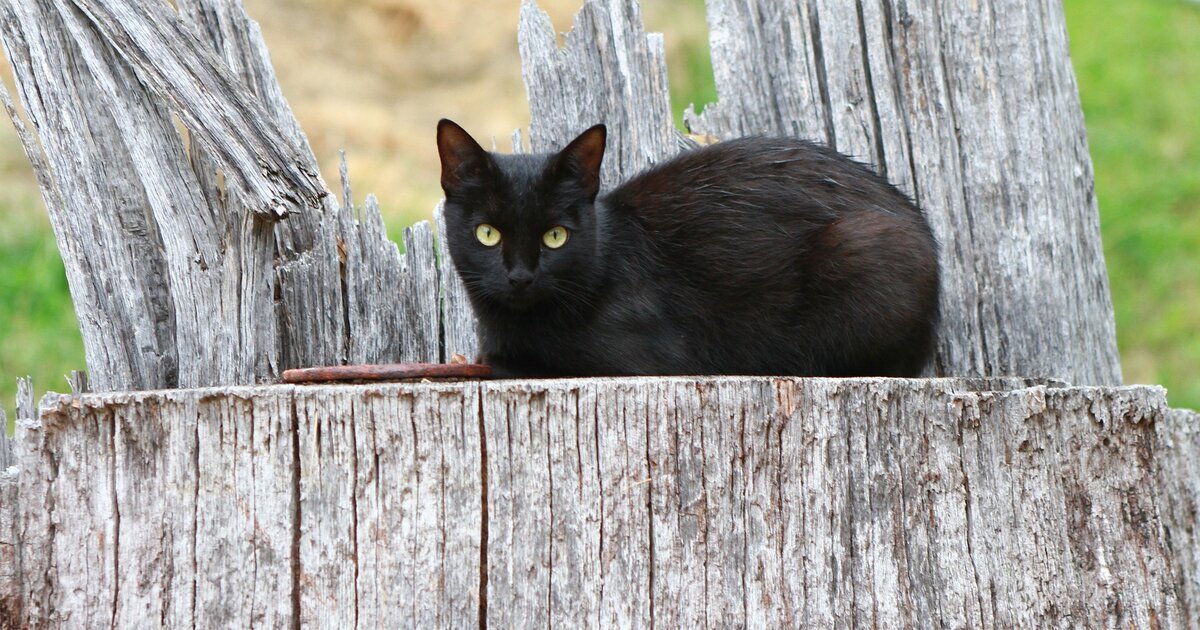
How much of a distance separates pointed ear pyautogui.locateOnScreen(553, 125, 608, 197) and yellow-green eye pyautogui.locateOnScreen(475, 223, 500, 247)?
236mm

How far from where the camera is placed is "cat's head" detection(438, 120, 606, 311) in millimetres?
2723

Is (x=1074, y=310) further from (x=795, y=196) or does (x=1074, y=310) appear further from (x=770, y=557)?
(x=770, y=557)

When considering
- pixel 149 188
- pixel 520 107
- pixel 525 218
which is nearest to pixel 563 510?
pixel 525 218

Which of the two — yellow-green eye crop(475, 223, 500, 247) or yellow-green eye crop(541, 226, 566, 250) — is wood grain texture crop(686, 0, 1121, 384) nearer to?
yellow-green eye crop(541, 226, 566, 250)

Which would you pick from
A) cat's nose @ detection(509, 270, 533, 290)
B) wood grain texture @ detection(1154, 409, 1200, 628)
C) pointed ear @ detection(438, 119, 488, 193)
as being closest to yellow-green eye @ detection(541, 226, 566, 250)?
cat's nose @ detection(509, 270, 533, 290)

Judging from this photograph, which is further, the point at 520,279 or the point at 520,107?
the point at 520,107

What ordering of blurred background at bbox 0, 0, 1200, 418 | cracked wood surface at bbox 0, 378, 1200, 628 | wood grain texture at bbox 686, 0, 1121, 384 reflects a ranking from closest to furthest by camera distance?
cracked wood surface at bbox 0, 378, 1200, 628 < wood grain texture at bbox 686, 0, 1121, 384 < blurred background at bbox 0, 0, 1200, 418

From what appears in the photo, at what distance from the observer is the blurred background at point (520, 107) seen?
6148mm

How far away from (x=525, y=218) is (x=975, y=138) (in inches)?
54.6

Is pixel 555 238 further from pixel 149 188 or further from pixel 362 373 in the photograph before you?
pixel 149 188

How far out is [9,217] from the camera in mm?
6133

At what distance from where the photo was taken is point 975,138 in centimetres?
310

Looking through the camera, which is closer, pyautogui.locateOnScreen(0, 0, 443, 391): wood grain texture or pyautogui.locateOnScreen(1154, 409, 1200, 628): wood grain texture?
pyautogui.locateOnScreen(1154, 409, 1200, 628): wood grain texture

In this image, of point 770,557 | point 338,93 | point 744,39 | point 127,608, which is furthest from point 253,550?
point 338,93
